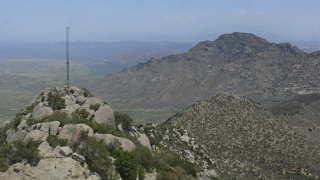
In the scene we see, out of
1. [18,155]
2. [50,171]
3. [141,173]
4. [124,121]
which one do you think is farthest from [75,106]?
[50,171]

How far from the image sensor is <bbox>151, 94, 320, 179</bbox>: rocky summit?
1898 inches

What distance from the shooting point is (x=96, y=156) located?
22906mm

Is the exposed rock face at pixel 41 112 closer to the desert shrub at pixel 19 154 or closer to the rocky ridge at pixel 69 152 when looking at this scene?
the rocky ridge at pixel 69 152

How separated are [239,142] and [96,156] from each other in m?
42.6

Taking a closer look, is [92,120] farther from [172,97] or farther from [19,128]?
[172,97]

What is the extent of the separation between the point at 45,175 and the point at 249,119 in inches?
2196

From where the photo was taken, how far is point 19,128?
94.2 feet

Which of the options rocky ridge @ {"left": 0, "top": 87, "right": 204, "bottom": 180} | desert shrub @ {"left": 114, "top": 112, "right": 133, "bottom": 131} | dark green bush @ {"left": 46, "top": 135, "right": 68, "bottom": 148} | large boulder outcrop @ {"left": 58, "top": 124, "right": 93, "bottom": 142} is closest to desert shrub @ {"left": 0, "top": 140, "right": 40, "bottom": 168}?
rocky ridge @ {"left": 0, "top": 87, "right": 204, "bottom": 180}

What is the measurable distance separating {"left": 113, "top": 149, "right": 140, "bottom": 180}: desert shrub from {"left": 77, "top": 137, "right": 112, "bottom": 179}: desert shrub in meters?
0.81

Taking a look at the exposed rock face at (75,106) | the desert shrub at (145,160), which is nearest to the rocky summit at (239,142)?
the exposed rock face at (75,106)

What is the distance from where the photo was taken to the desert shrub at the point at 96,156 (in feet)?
73.2

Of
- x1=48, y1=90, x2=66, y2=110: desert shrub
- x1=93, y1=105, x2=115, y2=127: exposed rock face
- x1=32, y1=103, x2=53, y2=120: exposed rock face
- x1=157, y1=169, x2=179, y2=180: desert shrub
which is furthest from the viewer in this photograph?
x1=48, y1=90, x2=66, y2=110: desert shrub

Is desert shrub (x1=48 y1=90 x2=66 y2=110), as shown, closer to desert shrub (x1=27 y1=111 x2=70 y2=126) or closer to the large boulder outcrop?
desert shrub (x1=27 y1=111 x2=70 y2=126)

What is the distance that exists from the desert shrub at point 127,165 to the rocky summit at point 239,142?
2059cm
